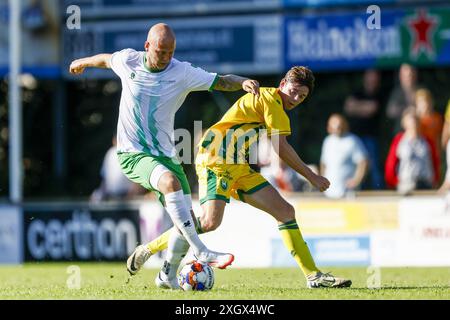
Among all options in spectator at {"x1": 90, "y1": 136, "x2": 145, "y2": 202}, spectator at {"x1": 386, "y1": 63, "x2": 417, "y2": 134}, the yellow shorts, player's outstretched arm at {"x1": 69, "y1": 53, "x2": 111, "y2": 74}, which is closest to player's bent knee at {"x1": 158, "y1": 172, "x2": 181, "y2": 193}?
the yellow shorts

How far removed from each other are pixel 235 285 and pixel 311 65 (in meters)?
7.55

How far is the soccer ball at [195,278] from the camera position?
9.51 meters

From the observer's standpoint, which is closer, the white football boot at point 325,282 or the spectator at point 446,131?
the white football boot at point 325,282

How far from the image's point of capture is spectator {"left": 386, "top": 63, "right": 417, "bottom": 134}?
16422 millimetres

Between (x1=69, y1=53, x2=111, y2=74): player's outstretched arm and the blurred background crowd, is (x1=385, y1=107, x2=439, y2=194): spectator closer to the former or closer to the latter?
the blurred background crowd

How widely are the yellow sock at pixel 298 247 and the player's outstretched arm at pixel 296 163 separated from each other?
0.56 metres

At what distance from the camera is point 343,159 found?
15445 mm

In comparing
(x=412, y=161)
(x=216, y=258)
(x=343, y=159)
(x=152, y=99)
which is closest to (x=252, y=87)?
(x=152, y=99)

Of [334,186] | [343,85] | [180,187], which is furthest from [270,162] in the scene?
[180,187]

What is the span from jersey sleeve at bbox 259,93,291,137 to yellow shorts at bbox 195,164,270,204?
449 millimetres

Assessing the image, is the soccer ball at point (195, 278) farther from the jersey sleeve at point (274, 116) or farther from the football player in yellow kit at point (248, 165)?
the jersey sleeve at point (274, 116)

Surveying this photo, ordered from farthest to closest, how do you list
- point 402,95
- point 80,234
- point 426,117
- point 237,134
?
point 402,95 → point 426,117 → point 80,234 → point 237,134

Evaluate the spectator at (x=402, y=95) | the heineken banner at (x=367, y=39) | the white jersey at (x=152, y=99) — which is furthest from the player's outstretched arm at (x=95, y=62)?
the heineken banner at (x=367, y=39)

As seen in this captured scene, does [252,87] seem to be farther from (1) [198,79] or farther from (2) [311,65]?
(2) [311,65]
